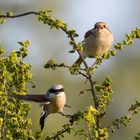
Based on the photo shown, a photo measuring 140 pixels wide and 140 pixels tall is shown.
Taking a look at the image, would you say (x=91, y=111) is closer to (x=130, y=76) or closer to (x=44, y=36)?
(x=130, y=76)

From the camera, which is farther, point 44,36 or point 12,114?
point 44,36

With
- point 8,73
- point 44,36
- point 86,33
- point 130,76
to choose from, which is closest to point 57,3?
point 44,36

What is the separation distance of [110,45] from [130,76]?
2100 cm

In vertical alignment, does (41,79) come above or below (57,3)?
below

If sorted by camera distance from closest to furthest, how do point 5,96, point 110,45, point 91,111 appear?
point 91,111
point 5,96
point 110,45

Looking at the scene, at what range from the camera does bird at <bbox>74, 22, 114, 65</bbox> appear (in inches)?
410

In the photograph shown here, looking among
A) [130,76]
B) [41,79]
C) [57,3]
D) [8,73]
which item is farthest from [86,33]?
[57,3]

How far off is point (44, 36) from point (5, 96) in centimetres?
2747

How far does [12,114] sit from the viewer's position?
6.40m

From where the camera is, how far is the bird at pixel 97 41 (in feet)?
34.1

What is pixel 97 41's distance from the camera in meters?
10.6

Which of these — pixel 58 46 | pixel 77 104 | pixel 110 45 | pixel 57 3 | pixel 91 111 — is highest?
pixel 57 3

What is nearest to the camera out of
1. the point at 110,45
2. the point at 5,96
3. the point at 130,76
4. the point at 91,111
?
the point at 91,111

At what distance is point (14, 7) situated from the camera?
3419cm
